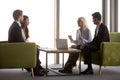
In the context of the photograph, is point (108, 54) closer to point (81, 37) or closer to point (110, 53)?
point (110, 53)

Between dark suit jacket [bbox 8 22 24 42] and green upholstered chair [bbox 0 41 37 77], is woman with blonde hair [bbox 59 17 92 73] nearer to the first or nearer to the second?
green upholstered chair [bbox 0 41 37 77]

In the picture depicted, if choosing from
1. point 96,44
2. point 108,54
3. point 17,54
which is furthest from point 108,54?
point 17,54

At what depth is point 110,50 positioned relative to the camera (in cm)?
546

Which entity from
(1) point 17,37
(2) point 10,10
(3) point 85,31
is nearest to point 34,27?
(2) point 10,10

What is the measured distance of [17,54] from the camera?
489 centimetres

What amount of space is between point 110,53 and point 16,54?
72.0 inches

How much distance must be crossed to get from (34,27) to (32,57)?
2.92m

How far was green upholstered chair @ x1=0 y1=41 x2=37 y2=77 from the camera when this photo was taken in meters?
4.84

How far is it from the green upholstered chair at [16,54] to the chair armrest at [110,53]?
1.37 m

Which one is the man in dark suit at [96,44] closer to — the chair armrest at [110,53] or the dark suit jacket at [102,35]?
the dark suit jacket at [102,35]

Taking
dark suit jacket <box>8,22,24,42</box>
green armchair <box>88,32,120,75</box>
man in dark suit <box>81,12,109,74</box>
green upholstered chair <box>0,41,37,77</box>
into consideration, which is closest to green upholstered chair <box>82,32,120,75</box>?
green armchair <box>88,32,120,75</box>

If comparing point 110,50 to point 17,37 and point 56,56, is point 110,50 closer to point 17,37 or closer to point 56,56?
point 17,37

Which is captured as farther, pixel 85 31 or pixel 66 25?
pixel 66 25

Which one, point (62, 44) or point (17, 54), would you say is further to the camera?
point (62, 44)
